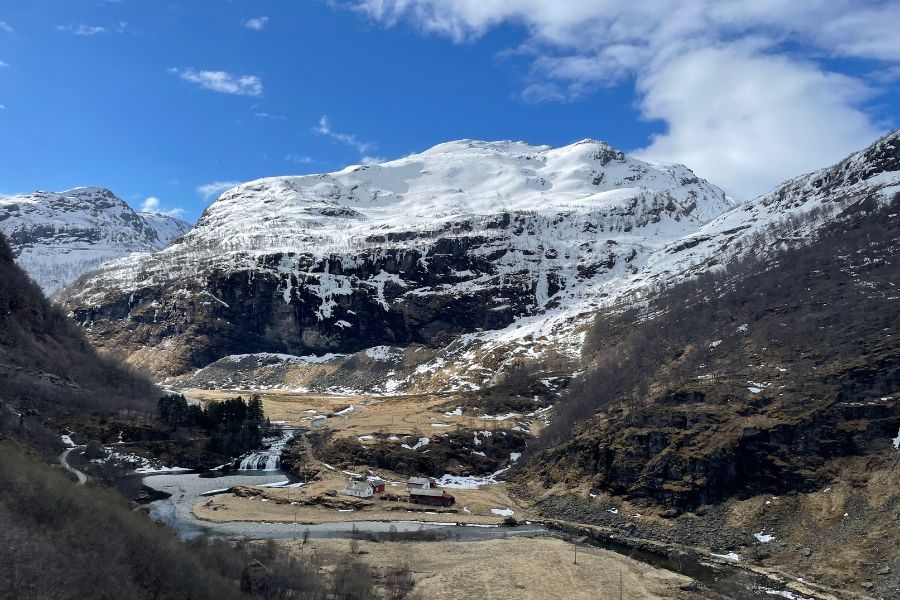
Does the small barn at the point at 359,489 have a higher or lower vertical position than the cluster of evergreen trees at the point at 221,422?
lower

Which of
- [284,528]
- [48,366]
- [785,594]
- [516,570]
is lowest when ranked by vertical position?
[284,528]

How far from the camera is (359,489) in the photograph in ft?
281

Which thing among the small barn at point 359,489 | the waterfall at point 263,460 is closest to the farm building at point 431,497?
the small barn at point 359,489

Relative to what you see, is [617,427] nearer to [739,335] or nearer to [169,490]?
[739,335]

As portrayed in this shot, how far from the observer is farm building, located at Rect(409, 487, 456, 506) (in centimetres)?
8219

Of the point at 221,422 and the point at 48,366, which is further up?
the point at 48,366

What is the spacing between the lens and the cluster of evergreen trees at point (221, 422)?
11156cm

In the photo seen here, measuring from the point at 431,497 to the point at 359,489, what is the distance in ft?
34.5

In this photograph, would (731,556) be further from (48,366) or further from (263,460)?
(48,366)

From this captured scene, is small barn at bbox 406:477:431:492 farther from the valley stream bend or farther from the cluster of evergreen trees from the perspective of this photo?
the cluster of evergreen trees

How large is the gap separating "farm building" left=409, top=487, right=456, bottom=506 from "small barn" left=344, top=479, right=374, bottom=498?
18.7 ft

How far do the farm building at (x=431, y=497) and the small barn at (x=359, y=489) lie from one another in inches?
224

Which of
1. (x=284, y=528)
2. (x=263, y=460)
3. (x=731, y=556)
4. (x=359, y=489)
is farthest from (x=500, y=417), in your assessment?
(x=731, y=556)

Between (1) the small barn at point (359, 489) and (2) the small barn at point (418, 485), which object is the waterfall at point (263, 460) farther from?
(2) the small barn at point (418, 485)
